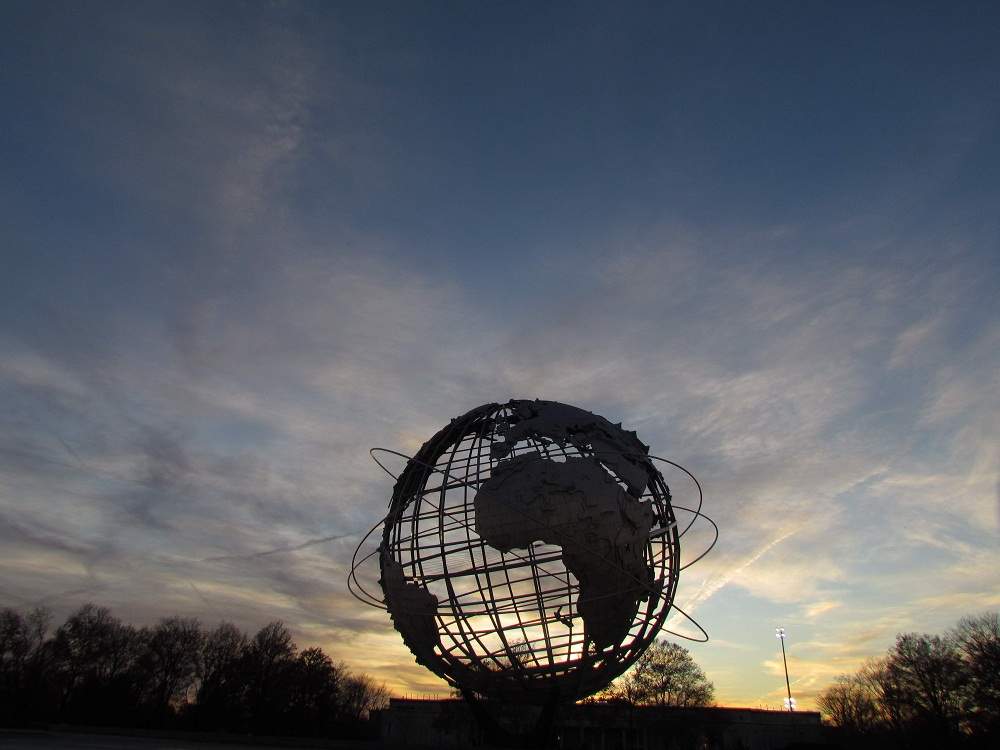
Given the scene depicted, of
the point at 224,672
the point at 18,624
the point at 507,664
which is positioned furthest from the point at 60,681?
the point at 507,664

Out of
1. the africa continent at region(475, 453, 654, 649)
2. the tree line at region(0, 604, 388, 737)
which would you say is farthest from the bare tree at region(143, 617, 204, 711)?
the africa continent at region(475, 453, 654, 649)

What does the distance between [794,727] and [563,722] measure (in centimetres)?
1615

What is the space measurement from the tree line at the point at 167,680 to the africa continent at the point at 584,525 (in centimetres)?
3783

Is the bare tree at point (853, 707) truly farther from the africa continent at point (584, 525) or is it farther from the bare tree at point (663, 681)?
the africa continent at point (584, 525)

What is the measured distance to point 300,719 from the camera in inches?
1982

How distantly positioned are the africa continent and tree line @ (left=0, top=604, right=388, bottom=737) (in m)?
37.8

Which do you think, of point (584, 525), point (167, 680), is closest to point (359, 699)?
point (167, 680)

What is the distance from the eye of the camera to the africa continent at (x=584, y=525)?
11.1m

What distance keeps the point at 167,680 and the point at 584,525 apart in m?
48.3

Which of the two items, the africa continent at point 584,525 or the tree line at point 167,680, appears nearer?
the africa continent at point 584,525

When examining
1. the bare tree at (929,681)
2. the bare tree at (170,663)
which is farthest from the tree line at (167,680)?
the bare tree at (929,681)

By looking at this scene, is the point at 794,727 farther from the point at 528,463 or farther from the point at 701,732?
the point at 528,463

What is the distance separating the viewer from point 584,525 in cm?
1105

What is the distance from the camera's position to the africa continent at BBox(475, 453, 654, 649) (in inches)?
436
